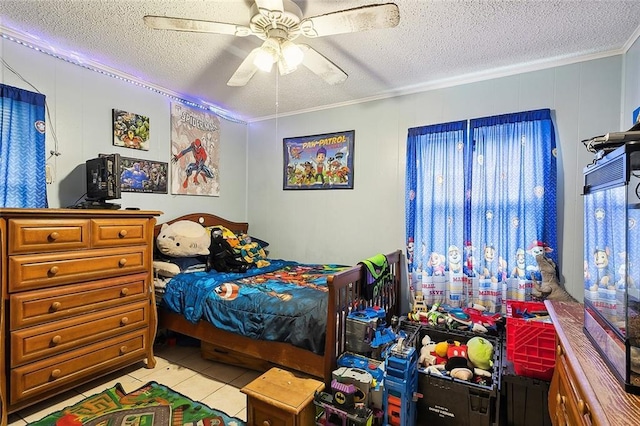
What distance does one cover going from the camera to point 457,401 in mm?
1819

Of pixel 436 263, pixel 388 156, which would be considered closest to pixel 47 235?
pixel 388 156

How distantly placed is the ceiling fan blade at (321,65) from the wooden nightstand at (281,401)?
195 cm

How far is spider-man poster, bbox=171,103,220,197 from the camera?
130 inches

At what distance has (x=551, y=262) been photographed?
7.95 ft

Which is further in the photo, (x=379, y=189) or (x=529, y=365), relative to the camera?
(x=379, y=189)

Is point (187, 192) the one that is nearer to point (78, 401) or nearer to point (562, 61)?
point (78, 401)

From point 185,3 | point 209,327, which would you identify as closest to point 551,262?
point 209,327

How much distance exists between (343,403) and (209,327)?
51.7 inches

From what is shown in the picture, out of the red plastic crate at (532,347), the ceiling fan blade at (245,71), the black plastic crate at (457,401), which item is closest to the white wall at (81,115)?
the ceiling fan blade at (245,71)

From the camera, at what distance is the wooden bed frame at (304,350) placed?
6.25 feet

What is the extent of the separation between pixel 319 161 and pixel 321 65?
1624 millimetres

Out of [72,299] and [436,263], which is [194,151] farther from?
[436,263]

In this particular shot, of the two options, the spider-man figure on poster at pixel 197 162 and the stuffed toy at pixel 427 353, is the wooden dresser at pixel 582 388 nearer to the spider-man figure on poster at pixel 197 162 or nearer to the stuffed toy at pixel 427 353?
the stuffed toy at pixel 427 353

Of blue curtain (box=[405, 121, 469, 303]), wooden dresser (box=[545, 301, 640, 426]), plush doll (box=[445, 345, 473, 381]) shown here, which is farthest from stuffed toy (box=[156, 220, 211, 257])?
wooden dresser (box=[545, 301, 640, 426])
